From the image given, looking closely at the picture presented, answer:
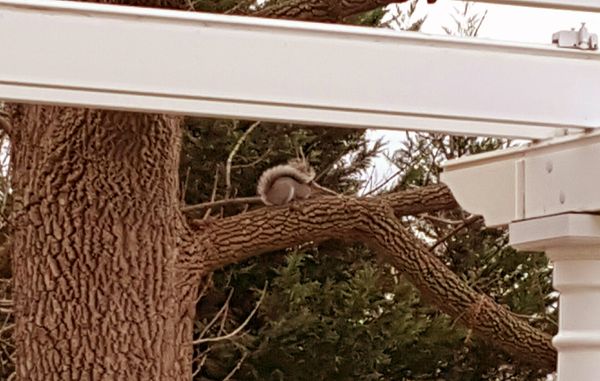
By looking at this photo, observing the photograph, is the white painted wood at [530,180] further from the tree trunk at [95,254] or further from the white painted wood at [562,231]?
the tree trunk at [95,254]

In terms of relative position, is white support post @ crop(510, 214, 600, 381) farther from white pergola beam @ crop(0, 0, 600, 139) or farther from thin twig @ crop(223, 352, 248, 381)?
thin twig @ crop(223, 352, 248, 381)

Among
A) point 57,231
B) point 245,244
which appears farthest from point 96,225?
point 245,244

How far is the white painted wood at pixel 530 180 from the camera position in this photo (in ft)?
6.88

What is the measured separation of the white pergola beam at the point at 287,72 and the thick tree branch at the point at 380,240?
2134mm

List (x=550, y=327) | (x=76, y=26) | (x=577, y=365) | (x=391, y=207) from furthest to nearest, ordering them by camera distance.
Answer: (x=550, y=327)
(x=391, y=207)
(x=577, y=365)
(x=76, y=26)

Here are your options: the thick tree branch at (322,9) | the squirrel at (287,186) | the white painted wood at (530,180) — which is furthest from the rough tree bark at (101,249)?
the white painted wood at (530,180)

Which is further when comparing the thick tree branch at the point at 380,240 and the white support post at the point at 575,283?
the thick tree branch at the point at 380,240

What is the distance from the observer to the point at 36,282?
153 inches

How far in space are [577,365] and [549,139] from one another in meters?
0.38

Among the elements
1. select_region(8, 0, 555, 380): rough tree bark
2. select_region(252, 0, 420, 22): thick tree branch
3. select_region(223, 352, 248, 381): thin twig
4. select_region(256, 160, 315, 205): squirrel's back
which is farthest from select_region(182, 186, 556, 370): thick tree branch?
select_region(223, 352, 248, 381): thin twig

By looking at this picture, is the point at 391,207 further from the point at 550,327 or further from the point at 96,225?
the point at 550,327

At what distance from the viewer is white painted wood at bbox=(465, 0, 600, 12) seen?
191 centimetres

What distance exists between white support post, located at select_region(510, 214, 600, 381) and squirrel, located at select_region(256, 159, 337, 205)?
8.40ft

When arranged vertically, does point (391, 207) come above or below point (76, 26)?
above
